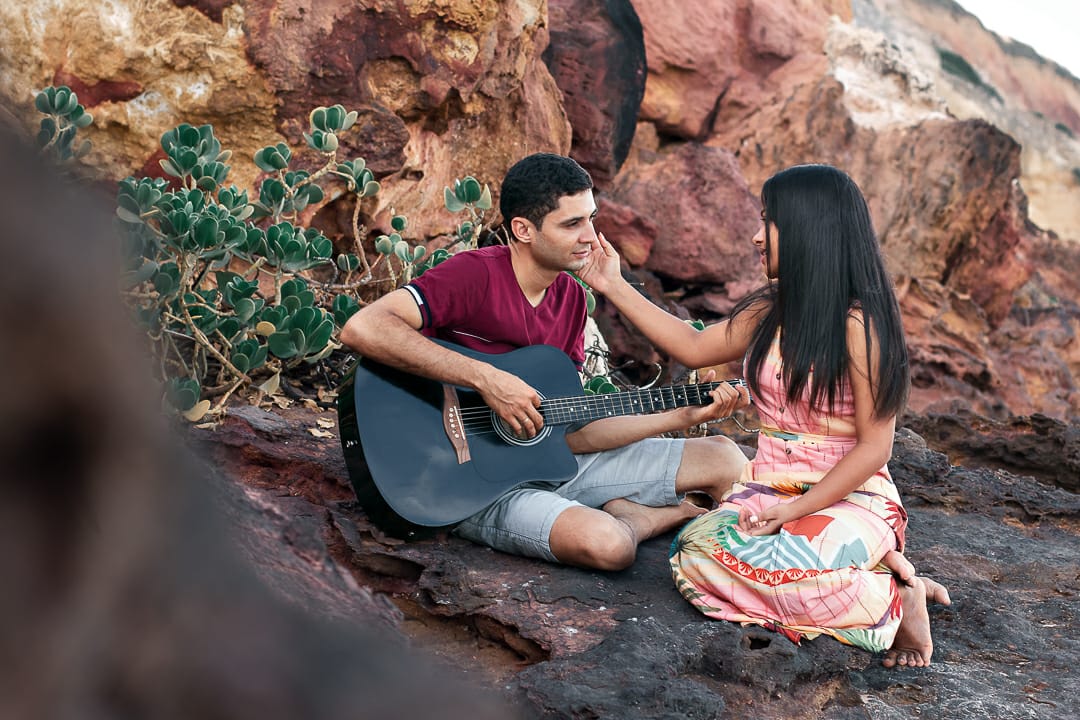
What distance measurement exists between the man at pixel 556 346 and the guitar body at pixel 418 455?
0.07 meters

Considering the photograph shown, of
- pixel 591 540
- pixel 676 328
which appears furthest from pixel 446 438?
pixel 676 328

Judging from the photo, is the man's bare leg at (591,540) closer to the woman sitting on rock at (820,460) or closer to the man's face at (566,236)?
the woman sitting on rock at (820,460)

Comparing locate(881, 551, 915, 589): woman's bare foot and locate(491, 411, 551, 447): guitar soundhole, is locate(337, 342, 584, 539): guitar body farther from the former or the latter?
locate(881, 551, 915, 589): woman's bare foot

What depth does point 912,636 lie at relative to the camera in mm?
2826

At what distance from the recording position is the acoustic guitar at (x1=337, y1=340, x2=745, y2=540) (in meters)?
3.23

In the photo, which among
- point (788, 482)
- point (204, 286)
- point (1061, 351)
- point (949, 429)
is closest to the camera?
point (788, 482)

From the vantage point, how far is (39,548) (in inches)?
18.8

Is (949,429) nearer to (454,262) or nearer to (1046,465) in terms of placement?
(1046,465)

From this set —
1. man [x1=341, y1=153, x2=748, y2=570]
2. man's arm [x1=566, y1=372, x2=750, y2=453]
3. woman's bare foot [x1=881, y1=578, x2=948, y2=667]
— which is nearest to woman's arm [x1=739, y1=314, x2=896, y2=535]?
woman's bare foot [x1=881, y1=578, x2=948, y2=667]

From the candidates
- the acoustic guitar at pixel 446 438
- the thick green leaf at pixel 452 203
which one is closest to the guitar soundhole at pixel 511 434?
the acoustic guitar at pixel 446 438

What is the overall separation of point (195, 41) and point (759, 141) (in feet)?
22.7

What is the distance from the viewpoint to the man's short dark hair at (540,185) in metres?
3.56

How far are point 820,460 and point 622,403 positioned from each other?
736 millimetres

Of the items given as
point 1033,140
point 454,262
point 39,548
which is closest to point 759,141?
point 454,262
